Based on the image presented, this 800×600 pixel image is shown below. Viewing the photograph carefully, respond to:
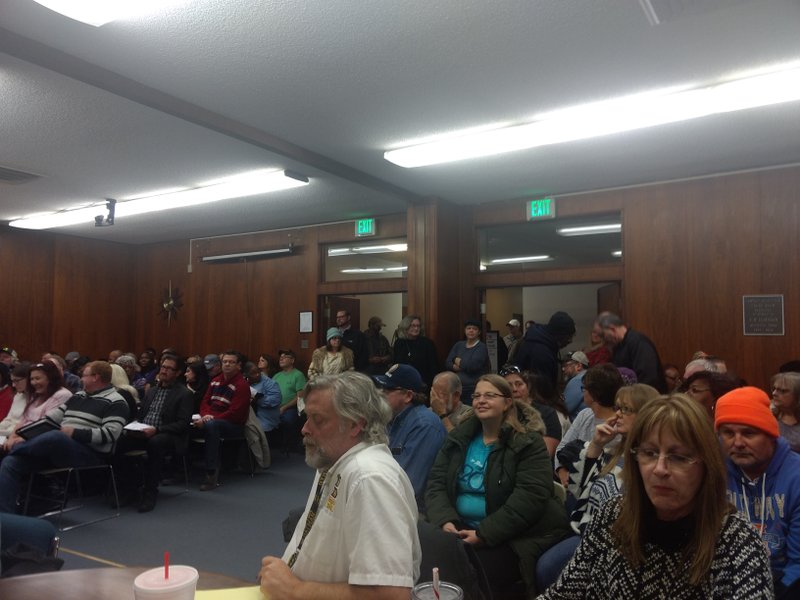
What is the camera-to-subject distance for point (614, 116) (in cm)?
407

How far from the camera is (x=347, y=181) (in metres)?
5.92

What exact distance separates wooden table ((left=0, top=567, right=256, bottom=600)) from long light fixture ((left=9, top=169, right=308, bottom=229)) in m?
4.40

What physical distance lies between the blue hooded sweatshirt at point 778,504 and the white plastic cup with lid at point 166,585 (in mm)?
1668

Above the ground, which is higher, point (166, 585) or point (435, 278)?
point (435, 278)

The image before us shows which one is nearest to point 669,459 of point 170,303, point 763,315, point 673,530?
point 673,530

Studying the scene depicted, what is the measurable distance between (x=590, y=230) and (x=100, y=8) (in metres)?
4.93

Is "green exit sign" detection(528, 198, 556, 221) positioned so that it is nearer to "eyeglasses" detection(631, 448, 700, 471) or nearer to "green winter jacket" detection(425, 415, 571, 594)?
"green winter jacket" detection(425, 415, 571, 594)

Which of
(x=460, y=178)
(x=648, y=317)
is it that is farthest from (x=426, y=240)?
(x=648, y=317)

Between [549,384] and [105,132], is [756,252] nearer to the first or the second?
[549,384]

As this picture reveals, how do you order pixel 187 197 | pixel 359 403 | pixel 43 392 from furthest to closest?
pixel 187 197
pixel 43 392
pixel 359 403

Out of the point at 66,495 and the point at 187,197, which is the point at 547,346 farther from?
the point at 187,197

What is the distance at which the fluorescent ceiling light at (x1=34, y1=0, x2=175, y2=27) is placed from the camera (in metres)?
2.69

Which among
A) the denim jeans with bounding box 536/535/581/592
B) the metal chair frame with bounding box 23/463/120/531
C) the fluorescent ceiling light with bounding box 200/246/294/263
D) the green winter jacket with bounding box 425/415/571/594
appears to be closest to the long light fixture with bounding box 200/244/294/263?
the fluorescent ceiling light with bounding box 200/246/294/263

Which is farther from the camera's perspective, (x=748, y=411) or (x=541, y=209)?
(x=541, y=209)
